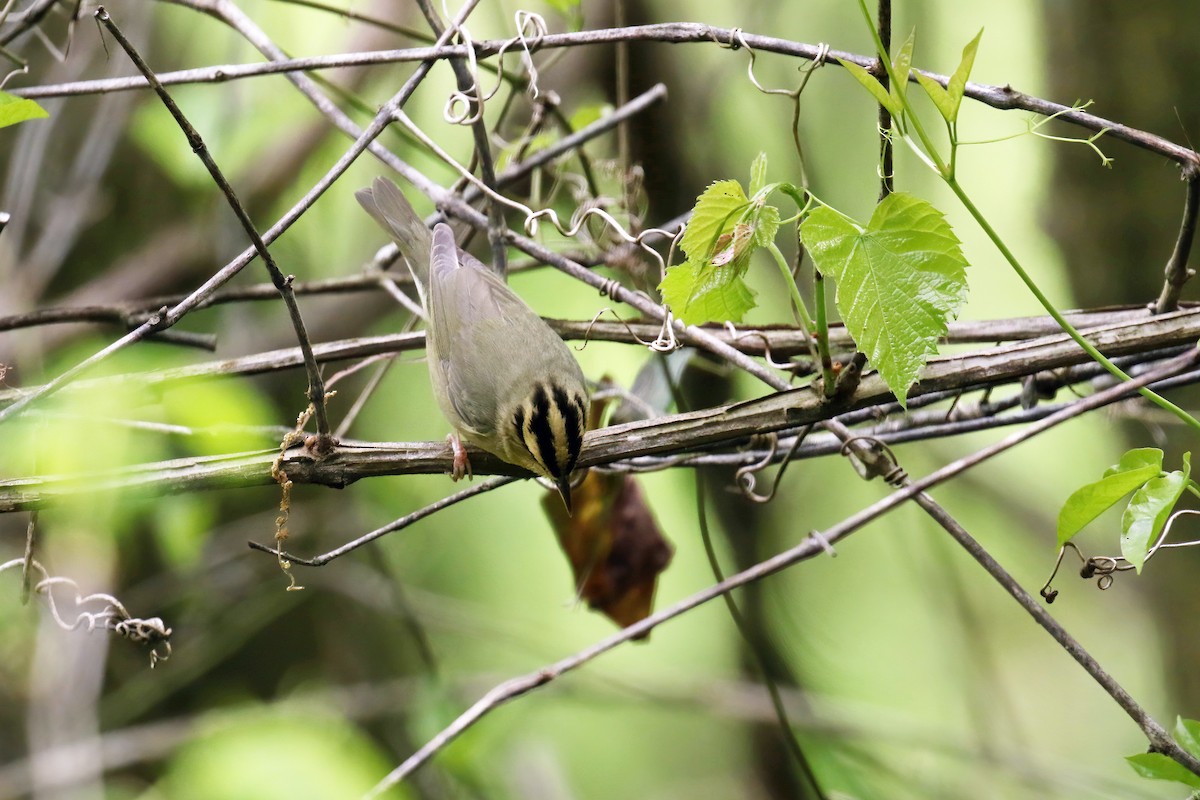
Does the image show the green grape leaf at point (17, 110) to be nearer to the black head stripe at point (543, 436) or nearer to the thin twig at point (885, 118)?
the black head stripe at point (543, 436)

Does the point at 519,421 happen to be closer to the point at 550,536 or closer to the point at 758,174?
the point at 758,174

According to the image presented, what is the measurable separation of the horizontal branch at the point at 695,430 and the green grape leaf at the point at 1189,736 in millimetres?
696

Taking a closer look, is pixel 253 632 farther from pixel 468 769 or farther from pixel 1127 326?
pixel 1127 326

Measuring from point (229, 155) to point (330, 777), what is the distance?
7.72ft

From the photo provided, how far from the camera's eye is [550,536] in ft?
19.1

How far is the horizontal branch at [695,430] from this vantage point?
194 centimetres

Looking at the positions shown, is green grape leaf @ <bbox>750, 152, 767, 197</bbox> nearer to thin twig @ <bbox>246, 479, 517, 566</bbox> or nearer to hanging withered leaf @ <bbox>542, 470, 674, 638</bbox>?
thin twig @ <bbox>246, 479, 517, 566</bbox>

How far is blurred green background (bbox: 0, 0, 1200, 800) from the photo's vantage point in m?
3.92

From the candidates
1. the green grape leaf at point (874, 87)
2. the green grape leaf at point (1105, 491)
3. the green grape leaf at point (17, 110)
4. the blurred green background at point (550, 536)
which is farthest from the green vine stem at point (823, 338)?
the blurred green background at point (550, 536)

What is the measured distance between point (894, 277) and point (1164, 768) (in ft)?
3.28

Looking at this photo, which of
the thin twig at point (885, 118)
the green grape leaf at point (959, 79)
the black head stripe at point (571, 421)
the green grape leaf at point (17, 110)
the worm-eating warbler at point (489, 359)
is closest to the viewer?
the green grape leaf at point (959, 79)

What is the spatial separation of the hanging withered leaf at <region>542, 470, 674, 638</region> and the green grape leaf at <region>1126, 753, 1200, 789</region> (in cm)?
147

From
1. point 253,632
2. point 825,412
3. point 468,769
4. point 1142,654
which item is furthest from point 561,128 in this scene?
point 1142,654

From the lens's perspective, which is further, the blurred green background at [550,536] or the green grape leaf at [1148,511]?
the blurred green background at [550,536]
